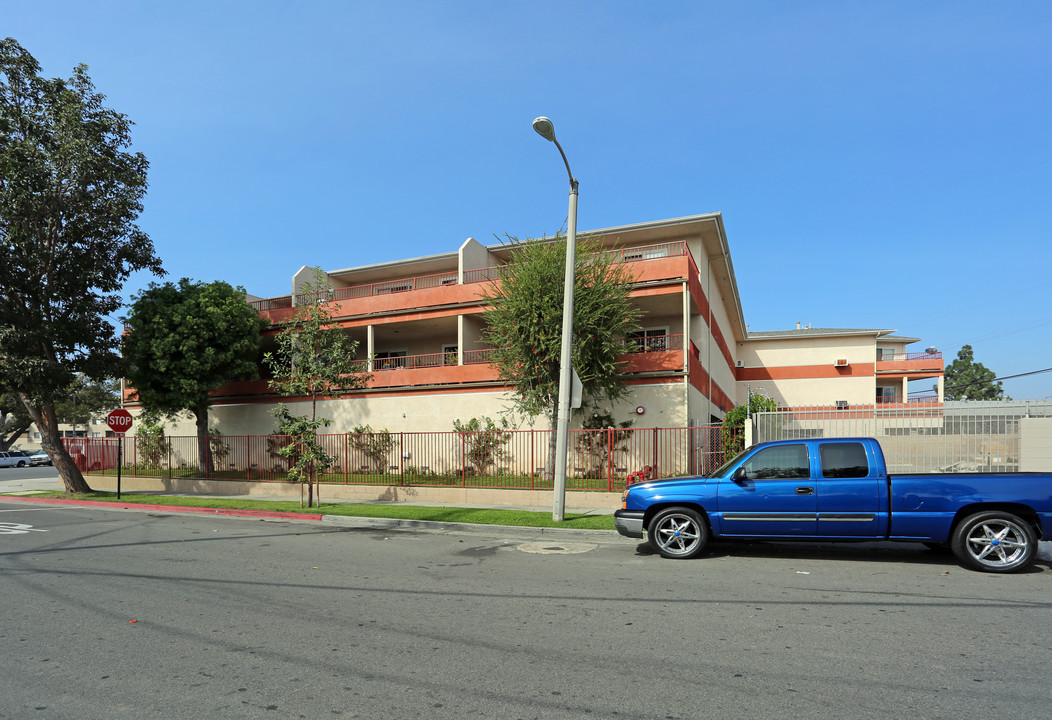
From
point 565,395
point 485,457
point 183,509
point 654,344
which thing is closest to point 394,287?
point 654,344

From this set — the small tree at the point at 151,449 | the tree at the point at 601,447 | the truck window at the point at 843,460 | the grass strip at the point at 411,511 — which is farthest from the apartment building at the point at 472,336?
the truck window at the point at 843,460

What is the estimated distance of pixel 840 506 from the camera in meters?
8.59

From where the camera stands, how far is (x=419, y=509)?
16.0 m

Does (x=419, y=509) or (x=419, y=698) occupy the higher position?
(x=419, y=698)

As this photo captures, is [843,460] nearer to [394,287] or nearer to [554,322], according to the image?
[554,322]

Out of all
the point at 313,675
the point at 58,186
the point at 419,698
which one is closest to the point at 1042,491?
the point at 419,698

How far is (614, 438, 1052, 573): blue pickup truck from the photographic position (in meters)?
8.14

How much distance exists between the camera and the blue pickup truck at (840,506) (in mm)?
8141

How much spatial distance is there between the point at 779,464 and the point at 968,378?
93.5 m

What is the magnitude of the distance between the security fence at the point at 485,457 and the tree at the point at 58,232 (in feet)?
17.8

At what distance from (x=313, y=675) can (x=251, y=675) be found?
0.46 meters

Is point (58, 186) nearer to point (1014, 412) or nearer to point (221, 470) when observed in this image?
point (221, 470)

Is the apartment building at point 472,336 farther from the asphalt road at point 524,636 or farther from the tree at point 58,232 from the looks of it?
the asphalt road at point 524,636

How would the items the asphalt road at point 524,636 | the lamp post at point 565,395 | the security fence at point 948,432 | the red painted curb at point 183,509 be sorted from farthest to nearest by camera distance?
the red painted curb at point 183,509
the security fence at point 948,432
the lamp post at point 565,395
the asphalt road at point 524,636
